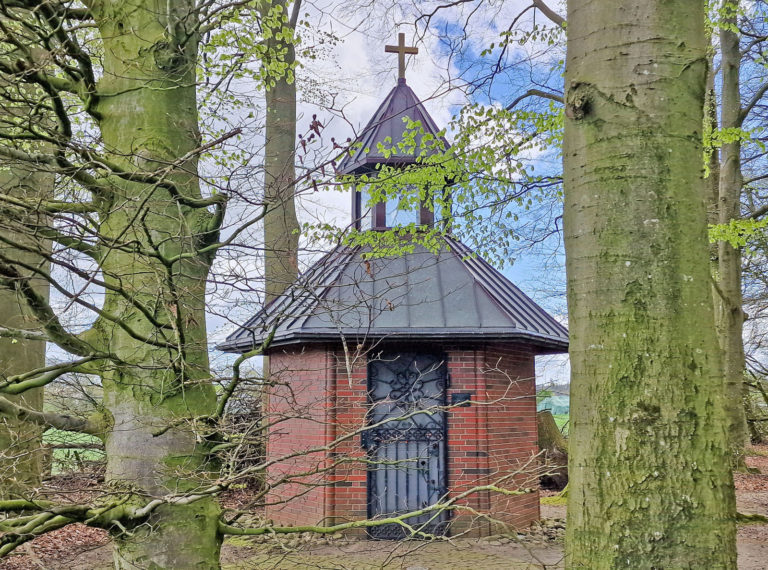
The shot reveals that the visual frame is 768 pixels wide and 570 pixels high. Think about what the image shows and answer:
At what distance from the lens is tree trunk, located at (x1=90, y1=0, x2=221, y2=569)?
3.66 m

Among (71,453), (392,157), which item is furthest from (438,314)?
(71,453)

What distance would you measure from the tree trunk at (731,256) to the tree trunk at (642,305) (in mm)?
11287

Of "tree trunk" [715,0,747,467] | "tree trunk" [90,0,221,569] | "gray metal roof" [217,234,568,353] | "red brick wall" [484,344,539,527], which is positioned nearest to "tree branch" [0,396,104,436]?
"tree trunk" [90,0,221,569]

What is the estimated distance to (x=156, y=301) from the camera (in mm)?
3402

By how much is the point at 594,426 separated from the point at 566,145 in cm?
105

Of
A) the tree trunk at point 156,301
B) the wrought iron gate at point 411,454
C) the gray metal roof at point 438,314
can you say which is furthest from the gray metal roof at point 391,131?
the tree trunk at point 156,301

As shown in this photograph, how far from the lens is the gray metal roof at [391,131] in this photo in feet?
33.9

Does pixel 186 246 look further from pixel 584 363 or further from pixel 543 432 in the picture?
pixel 543 432

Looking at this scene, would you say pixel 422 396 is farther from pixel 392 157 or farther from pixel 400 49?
pixel 400 49

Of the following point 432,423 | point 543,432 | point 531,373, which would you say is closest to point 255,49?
point 432,423

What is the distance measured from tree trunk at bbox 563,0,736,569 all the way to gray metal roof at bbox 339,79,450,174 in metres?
7.47

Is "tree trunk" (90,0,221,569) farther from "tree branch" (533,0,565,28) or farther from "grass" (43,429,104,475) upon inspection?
"tree branch" (533,0,565,28)

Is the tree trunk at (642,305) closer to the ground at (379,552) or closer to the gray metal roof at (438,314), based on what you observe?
the ground at (379,552)

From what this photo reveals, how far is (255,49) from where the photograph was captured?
7.98 metres
